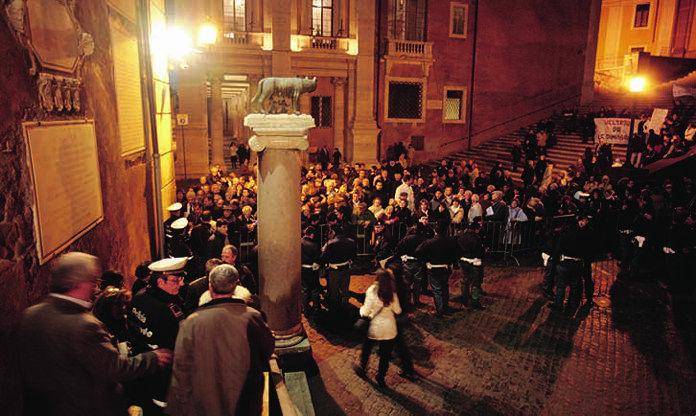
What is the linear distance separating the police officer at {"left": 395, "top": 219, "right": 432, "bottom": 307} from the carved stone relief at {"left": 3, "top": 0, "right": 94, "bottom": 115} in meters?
5.62

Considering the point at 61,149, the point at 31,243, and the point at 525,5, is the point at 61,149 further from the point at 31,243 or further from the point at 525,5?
the point at 525,5

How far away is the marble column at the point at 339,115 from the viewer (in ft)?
78.1

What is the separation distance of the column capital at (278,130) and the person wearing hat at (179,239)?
8.94 feet

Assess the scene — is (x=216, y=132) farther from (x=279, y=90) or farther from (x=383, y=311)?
(x=383, y=311)

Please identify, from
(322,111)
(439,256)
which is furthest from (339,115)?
(439,256)

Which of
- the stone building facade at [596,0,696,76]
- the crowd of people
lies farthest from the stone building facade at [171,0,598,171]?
the stone building facade at [596,0,696,76]

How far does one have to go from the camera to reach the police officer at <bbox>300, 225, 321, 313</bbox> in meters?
8.18

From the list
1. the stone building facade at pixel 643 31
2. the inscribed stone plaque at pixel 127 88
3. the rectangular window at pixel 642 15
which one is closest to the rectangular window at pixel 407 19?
the stone building facade at pixel 643 31

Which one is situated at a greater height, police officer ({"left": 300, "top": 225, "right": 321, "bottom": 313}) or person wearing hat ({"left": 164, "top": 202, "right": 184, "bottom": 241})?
person wearing hat ({"left": 164, "top": 202, "right": 184, "bottom": 241})

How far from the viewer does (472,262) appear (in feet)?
28.3

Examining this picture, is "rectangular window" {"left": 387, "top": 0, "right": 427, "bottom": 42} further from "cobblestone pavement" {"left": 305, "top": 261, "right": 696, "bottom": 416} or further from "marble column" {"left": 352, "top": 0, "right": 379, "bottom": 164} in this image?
"cobblestone pavement" {"left": 305, "top": 261, "right": 696, "bottom": 416}

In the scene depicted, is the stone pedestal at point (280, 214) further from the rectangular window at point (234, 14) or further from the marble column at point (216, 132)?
the rectangular window at point (234, 14)

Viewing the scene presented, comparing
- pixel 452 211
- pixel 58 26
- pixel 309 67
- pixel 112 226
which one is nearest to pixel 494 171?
pixel 452 211

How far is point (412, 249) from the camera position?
859 cm
